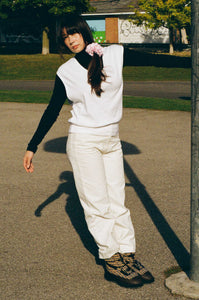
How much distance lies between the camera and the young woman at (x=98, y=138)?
10.8 feet

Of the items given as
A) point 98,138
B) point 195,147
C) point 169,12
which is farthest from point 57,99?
point 169,12

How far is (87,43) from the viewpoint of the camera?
3.35 metres

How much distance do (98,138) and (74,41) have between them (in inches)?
27.7

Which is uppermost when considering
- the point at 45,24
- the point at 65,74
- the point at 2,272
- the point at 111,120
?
the point at 45,24

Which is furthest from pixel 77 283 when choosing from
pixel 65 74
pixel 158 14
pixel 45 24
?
pixel 45 24

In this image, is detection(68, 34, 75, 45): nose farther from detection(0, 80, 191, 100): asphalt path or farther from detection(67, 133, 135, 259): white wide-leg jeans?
detection(0, 80, 191, 100): asphalt path

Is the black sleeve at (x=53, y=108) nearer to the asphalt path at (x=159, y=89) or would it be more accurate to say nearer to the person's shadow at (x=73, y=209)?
the person's shadow at (x=73, y=209)

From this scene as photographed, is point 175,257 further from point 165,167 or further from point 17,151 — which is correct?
point 17,151

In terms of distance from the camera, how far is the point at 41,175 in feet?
21.1

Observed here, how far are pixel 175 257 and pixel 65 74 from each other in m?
1.73

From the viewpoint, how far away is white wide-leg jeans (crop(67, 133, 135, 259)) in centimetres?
339

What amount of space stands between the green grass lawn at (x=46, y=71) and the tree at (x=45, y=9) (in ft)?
18.4

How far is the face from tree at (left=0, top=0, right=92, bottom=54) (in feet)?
119

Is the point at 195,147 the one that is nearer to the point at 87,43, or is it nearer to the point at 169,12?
the point at 87,43
